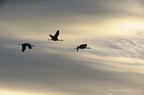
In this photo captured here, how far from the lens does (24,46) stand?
69.1m

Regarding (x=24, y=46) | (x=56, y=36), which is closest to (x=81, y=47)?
(x=56, y=36)

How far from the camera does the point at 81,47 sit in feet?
209

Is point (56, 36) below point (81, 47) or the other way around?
the other way around

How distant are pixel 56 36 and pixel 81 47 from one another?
9.11 metres

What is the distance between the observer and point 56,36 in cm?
6900

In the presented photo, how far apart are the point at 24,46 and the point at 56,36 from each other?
30.9 ft

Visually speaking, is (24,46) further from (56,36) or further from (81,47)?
(81,47)

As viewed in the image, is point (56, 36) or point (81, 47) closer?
point (81, 47)

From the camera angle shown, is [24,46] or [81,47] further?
[24,46]

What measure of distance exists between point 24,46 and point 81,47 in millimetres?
16676
